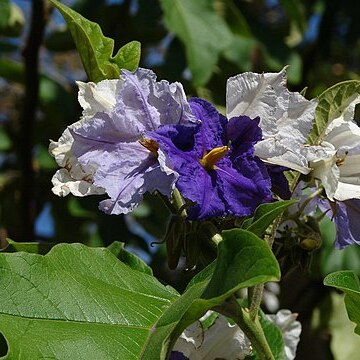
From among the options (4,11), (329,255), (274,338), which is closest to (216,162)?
(274,338)

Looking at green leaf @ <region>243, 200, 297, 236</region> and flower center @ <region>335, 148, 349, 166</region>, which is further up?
green leaf @ <region>243, 200, 297, 236</region>

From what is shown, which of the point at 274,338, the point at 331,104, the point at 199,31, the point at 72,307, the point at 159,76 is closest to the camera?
the point at 72,307

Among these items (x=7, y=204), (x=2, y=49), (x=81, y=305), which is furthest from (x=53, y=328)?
(x=2, y=49)

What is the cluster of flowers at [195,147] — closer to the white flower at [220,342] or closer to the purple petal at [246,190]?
the purple petal at [246,190]

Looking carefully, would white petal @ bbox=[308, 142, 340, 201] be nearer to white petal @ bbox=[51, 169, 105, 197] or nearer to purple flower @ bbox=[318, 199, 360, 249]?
purple flower @ bbox=[318, 199, 360, 249]

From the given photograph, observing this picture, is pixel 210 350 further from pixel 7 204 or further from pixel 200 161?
pixel 7 204

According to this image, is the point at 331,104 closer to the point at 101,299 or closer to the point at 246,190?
the point at 246,190

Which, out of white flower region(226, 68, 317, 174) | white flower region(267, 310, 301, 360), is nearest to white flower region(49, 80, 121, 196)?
white flower region(226, 68, 317, 174)
